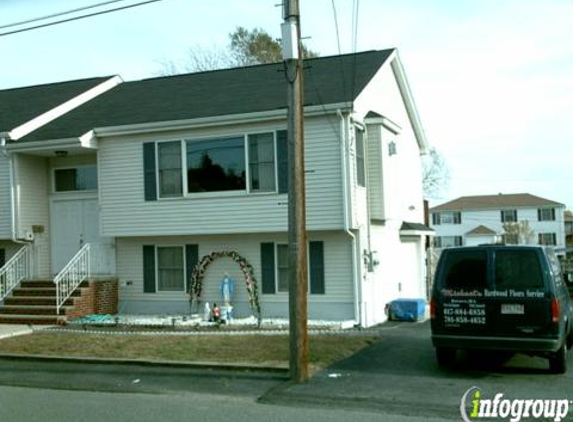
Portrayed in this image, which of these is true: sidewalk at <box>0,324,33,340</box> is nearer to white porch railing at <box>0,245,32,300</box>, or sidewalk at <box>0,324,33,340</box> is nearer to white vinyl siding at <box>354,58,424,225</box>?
Answer: white porch railing at <box>0,245,32,300</box>

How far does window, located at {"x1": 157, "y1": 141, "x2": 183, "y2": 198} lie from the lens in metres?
17.2

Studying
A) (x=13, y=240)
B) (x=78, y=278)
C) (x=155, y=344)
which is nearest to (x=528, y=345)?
(x=155, y=344)

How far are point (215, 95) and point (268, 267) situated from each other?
5224 millimetres

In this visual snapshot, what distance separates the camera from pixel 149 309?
17922 mm

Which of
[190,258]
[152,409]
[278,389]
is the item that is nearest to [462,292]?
[278,389]

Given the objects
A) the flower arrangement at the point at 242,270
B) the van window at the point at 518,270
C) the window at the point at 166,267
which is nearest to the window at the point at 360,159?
the flower arrangement at the point at 242,270

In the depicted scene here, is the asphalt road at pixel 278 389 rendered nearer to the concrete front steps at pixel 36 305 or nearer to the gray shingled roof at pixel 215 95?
the concrete front steps at pixel 36 305

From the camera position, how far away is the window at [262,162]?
53.3ft

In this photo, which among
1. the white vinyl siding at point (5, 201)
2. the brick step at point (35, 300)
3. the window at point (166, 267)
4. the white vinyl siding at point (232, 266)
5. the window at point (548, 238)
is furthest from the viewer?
the window at point (548, 238)

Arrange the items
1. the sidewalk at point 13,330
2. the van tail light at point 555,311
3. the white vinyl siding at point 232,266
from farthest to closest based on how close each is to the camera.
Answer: the white vinyl siding at point 232,266 → the sidewalk at point 13,330 → the van tail light at point 555,311

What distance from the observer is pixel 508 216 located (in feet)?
240

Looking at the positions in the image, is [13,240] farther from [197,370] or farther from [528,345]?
[528,345]

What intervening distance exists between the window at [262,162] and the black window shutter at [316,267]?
5.64ft

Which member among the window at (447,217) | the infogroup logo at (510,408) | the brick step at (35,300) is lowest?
the infogroup logo at (510,408)
